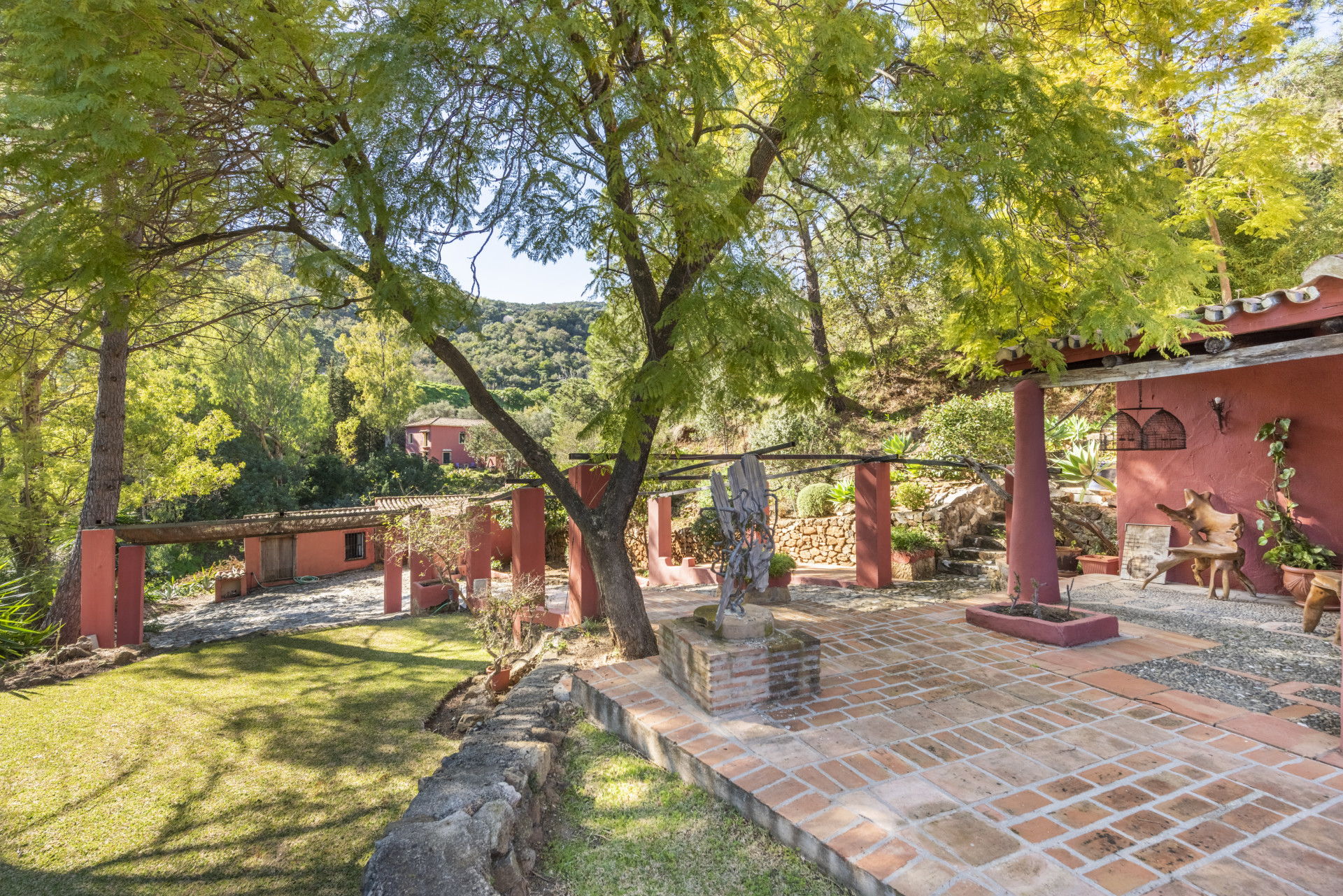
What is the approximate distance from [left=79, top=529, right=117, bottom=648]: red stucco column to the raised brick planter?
456 inches

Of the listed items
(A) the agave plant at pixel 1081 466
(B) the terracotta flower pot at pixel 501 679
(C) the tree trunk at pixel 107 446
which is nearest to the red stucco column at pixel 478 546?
(B) the terracotta flower pot at pixel 501 679

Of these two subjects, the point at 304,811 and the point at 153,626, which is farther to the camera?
the point at 153,626

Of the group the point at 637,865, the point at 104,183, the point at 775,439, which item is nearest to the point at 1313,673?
the point at 637,865

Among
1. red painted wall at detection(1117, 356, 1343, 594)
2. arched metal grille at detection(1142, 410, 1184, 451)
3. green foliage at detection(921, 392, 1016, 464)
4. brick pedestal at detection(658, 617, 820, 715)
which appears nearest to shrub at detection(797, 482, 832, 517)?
green foliage at detection(921, 392, 1016, 464)

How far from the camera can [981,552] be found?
9.50 metres

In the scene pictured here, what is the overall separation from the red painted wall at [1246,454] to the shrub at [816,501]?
4.76 meters

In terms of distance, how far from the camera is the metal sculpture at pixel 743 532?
4516 millimetres

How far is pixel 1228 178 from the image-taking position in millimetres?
7668

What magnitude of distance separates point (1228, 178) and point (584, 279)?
7.87 metres

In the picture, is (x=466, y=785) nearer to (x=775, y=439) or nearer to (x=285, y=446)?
(x=775, y=439)

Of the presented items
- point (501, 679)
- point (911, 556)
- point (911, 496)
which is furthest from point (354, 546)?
point (911, 556)

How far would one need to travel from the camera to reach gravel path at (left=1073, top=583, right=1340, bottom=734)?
4348mm

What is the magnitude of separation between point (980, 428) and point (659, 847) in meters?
9.71

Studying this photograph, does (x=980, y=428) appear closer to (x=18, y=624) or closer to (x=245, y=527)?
(x=245, y=527)
